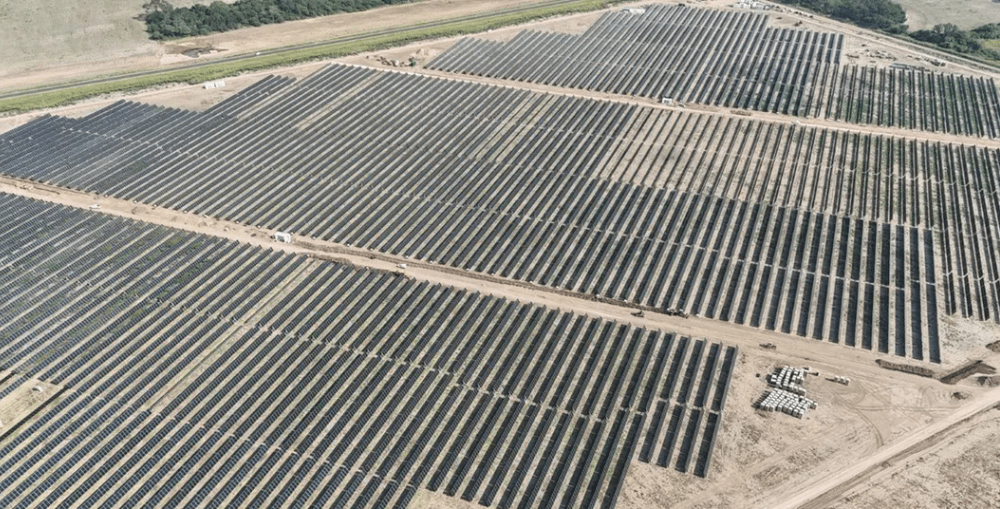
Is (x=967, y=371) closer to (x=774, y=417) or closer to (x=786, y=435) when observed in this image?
(x=774, y=417)

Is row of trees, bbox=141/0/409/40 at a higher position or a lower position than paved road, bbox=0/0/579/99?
higher

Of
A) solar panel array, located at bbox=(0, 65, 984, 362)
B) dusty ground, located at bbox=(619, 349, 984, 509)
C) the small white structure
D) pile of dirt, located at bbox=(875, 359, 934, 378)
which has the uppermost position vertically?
the small white structure

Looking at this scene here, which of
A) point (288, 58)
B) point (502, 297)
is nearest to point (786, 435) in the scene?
point (502, 297)

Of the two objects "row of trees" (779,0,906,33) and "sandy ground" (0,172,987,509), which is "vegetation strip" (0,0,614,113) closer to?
"row of trees" (779,0,906,33)

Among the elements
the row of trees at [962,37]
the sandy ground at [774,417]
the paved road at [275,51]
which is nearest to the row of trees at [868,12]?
the row of trees at [962,37]

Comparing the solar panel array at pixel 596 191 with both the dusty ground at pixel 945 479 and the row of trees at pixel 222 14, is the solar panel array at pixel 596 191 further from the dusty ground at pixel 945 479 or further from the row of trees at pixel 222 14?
the row of trees at pixel 222 14

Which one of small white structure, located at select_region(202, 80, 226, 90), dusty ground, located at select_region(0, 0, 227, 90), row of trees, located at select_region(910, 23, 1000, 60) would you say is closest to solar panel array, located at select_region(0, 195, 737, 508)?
small white structure, located at select_region(202, 80, 226, 90)
